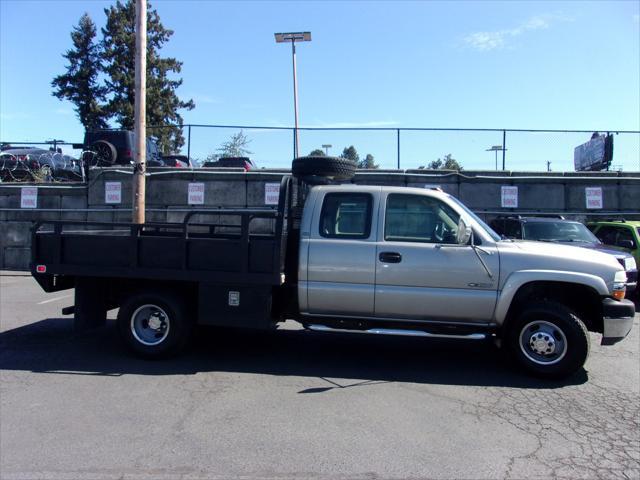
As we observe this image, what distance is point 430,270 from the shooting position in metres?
5.60

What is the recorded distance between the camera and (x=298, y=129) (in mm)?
17172

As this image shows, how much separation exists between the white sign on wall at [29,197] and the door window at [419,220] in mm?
13181

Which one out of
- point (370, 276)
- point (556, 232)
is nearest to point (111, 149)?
point (556, 232)

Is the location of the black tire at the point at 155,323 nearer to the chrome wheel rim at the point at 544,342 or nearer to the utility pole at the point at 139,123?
the chrome wheel rim at the point at 544,342

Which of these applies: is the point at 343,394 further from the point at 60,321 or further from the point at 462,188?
the point at 462,188

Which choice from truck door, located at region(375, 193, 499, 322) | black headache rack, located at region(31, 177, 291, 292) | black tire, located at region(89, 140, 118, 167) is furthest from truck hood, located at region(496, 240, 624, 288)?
black tire, located at region(89, 140, 118, 167)

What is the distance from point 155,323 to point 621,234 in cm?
1036

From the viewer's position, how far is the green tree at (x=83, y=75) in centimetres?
4538

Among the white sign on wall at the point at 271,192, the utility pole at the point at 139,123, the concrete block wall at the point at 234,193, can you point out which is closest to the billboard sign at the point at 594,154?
the concrete block wall at the point at 234,193

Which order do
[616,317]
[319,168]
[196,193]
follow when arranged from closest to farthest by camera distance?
[616,317]
[319,168]
[196,193]

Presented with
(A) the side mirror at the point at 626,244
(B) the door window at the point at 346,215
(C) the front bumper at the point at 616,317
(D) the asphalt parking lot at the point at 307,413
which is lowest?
(D) the asphalt parking lot at the point at 307,413

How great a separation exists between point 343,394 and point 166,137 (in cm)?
3361

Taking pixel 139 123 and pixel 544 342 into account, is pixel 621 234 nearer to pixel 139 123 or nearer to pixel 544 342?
pixel 544 342

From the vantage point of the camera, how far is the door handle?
5.64 metres
